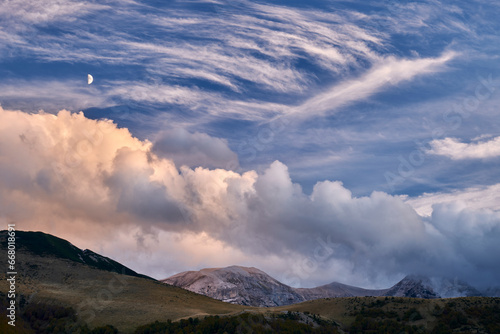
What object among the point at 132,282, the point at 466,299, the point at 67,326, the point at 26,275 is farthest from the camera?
the point at 132,282

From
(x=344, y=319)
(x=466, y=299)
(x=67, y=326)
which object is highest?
(x=466, y=299)

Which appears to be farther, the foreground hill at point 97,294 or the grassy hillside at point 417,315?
the foreground hill at point 97,294

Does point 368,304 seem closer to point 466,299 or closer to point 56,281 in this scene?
point 466,299

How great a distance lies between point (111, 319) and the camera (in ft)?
404

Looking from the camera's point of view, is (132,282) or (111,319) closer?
(111,319)

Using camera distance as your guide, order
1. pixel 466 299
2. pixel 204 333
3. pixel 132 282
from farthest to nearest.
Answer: pixel 132 282 < pixel 466 299 < pixel 204 333

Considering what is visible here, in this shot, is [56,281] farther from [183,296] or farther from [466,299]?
[466,299]

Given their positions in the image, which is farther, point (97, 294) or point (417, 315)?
point (97, 294)

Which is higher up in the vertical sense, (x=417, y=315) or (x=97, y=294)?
(x=417, y=315)

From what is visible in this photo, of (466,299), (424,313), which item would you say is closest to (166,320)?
(424,313)

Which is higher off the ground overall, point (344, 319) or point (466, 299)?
point (466, 299)

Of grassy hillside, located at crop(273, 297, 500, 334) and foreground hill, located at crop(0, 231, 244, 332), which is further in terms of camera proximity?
foreground hill, located at crop(0, 231, 244, 332)

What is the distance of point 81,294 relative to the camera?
495ft

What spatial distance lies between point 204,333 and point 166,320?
19877 millimetres
